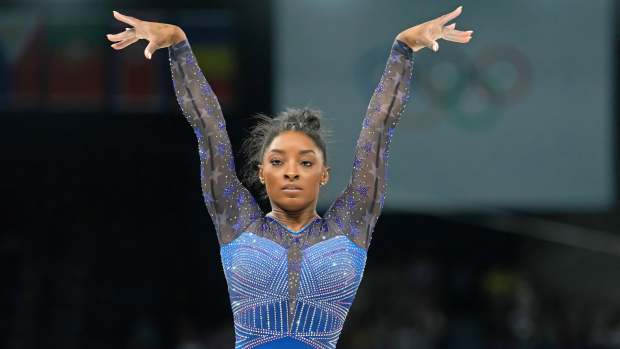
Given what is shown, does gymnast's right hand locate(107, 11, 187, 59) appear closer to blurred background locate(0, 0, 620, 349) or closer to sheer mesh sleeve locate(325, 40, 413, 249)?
sheer mesh sleeve locate(325, 40, 413, 249)

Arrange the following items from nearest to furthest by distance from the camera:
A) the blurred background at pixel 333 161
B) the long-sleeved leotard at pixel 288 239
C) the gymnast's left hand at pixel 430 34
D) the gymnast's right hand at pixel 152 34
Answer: the long-sleeved leotard at pixel 288 239 < the gymnast's right hand at pixel 152 34 < the gymnast's left hand at pixel 430 34 < the blurred background at pixel 333 161

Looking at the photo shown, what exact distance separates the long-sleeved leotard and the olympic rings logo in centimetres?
611

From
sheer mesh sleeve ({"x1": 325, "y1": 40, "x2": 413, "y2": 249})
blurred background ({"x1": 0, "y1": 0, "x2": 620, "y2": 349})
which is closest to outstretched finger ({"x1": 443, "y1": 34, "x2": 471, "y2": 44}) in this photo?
sheer mesh sleeve ({"x1": 325, "y1": 40, "x2": 413, "y2": 249})

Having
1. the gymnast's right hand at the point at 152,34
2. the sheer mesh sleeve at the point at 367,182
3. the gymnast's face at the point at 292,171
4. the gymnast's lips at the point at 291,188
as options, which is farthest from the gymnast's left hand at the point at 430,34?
the gymnast's right hand at the point at 152,34

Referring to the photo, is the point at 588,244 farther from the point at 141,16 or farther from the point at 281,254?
the point at 281,254

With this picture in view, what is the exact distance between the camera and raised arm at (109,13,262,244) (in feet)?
10.7

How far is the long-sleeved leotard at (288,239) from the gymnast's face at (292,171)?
99 millimetres

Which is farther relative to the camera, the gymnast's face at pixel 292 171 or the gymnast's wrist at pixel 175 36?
the gymnast's wrist at pixel 175 36

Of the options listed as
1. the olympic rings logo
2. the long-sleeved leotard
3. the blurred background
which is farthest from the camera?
the blurred background

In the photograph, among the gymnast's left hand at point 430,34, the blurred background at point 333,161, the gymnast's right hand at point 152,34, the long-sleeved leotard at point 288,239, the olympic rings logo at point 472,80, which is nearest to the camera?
the long-sleeved leotard at point 288,239

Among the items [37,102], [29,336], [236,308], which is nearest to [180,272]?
[29,336]

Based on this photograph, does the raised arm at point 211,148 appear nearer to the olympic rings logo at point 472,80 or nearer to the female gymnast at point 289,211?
the female gymnast at point 289,211

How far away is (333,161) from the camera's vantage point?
30.7 feet

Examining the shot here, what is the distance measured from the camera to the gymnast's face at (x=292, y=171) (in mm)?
3205
